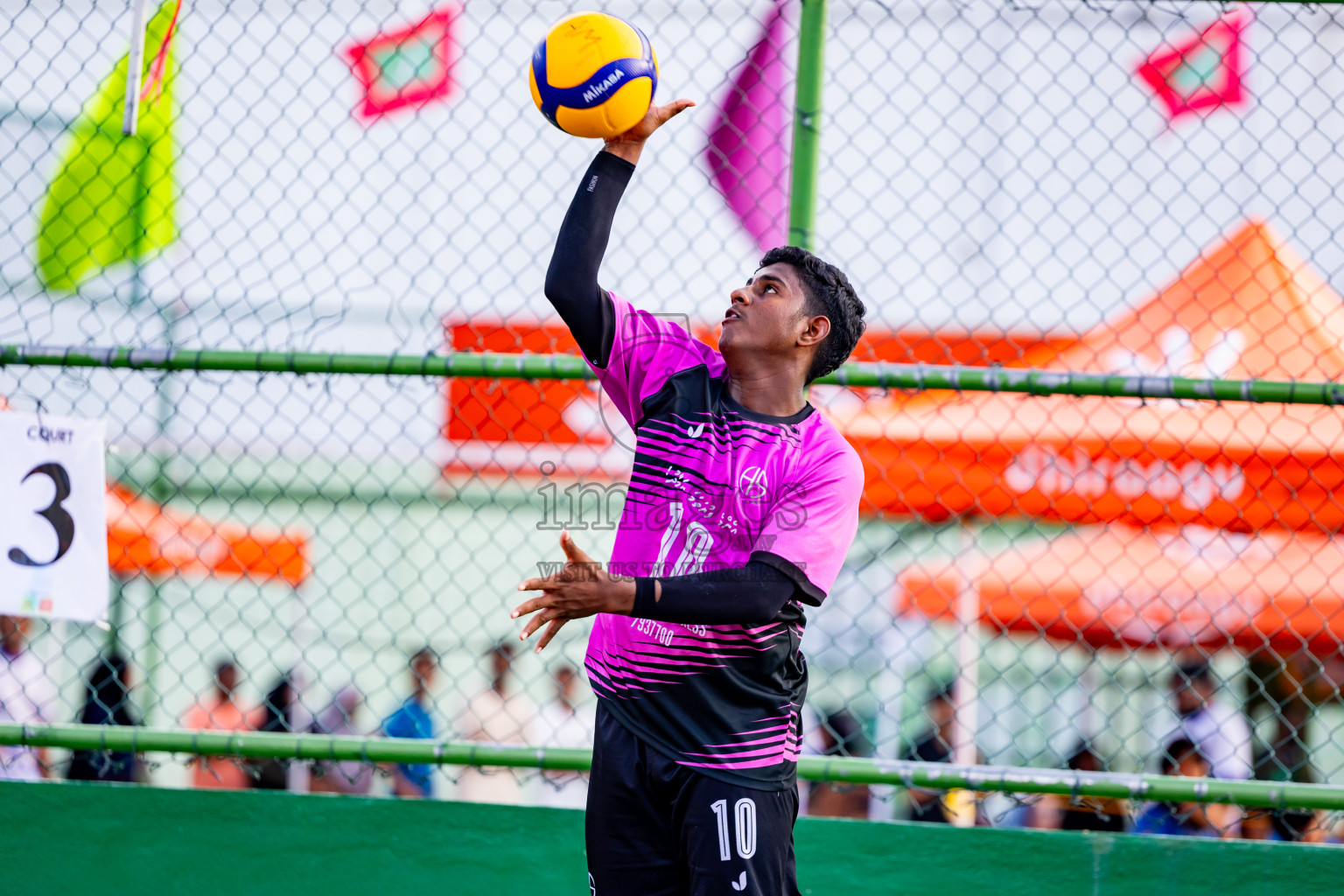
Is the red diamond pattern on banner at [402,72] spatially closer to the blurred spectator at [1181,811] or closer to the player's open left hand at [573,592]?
the player's open left hand at [573,592]

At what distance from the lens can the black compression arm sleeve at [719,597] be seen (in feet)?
6.86

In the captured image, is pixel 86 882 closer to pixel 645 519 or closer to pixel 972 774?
pixel 645 519

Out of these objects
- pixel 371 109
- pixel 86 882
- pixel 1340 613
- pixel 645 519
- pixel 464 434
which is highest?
pixel 371 109

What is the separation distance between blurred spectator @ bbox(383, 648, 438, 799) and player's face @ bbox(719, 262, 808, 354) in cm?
452

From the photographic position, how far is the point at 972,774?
118 inches

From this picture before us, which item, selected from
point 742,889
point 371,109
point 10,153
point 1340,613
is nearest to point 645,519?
point 742,889

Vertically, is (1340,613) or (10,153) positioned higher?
(10,153)

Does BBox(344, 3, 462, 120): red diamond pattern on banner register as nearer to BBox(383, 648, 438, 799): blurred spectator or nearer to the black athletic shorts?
the black athletic shorts

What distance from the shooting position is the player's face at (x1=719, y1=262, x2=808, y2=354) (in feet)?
8.12

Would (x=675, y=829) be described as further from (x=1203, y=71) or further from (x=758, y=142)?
(x=1203, y=71)

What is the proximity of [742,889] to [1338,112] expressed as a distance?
9.33 ft

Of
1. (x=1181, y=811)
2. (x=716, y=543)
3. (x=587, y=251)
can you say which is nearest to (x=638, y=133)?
(x=587, y=251)

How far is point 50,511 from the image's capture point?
10.7ft

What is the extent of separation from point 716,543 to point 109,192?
3647 millimetres
